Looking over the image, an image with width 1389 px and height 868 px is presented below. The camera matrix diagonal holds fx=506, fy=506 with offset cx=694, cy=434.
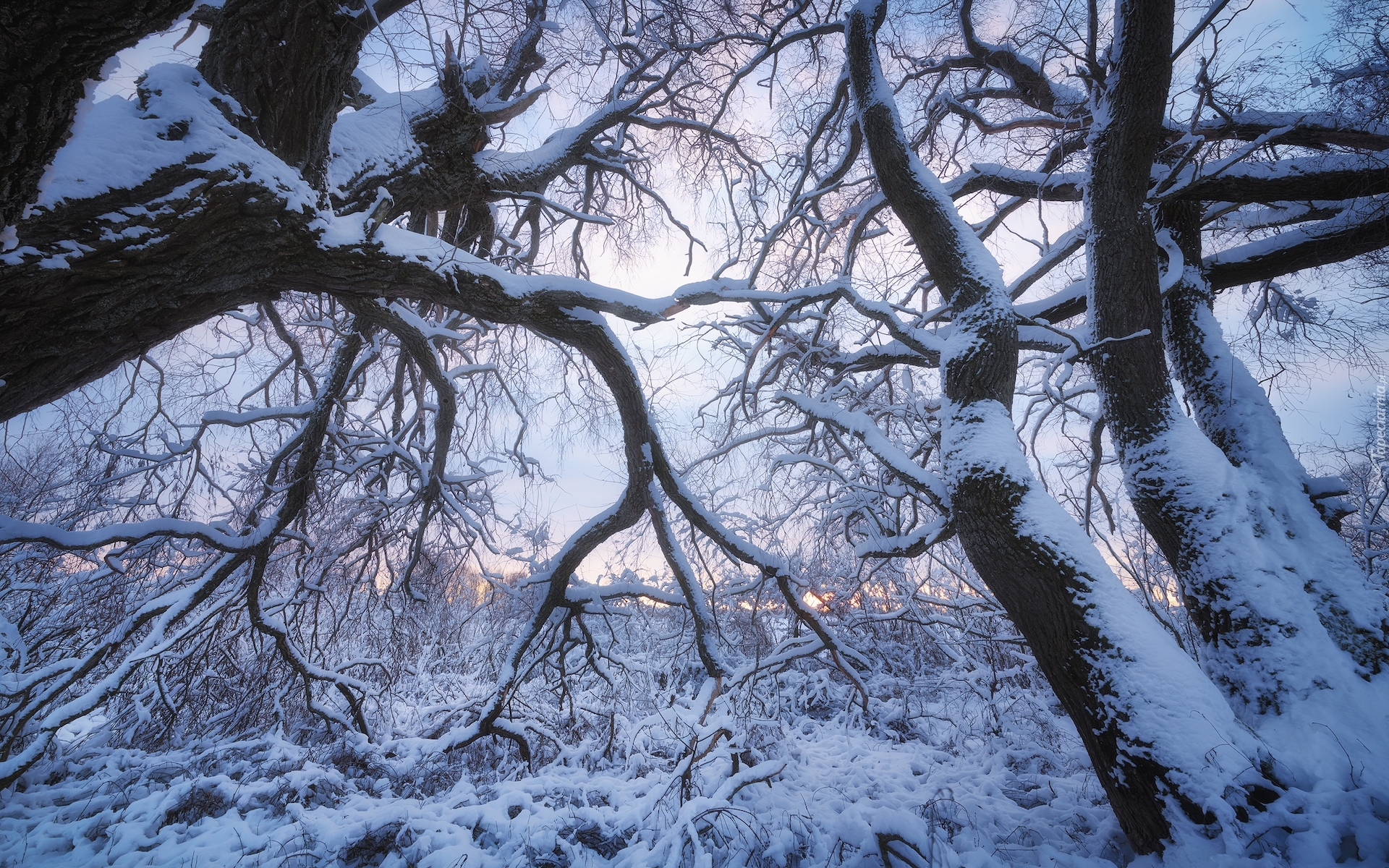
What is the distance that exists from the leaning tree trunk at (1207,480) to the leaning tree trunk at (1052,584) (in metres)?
0.68

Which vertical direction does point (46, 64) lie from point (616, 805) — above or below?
above

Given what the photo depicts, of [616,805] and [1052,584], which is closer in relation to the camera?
[1052,584]

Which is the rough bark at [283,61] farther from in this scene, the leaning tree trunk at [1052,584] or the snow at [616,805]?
the snow at [616,805]

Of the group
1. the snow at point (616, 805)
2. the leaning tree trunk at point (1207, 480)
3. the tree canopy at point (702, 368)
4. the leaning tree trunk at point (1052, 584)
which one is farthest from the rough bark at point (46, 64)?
the leaning tree trunk at point (1207, 480)

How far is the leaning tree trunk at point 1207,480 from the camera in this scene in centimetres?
206

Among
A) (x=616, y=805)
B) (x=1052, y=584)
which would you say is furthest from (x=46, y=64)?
(x=616, y=805)

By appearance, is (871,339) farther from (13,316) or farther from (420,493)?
(13,316)

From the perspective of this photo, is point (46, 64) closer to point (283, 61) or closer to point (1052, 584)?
point (283, 61)

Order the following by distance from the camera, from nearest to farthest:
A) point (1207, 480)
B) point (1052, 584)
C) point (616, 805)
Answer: point (1052, 584) < point (1207, 480) < point (616, 805)

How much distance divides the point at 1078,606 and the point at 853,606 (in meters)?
4.23

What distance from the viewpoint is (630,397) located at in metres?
3.04

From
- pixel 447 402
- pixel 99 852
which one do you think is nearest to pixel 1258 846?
pixel 447 402

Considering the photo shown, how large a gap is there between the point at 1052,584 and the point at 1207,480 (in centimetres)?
120

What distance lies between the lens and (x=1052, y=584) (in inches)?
75.4
